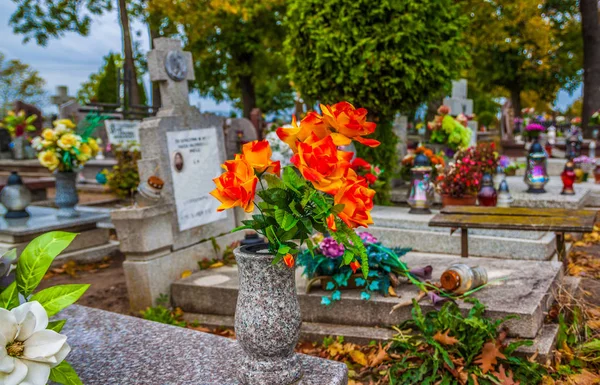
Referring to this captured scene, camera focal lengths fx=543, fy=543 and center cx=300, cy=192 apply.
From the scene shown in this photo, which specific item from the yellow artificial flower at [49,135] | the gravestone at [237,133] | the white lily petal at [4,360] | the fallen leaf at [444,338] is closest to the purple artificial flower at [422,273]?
the fallen leaf at [444,338]

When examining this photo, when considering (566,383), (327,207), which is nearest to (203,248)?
(566,383)

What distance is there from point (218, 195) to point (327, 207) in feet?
1.19

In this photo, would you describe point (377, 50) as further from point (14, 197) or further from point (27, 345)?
point (27, 345)

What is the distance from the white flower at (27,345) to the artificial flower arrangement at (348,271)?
2460mm

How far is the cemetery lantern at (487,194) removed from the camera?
19.6ft

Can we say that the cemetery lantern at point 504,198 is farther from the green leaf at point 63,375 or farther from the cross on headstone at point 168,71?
the green leaf at point 63,375

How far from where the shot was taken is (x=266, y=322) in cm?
184

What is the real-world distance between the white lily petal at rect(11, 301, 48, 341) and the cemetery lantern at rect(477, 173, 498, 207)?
211 inches

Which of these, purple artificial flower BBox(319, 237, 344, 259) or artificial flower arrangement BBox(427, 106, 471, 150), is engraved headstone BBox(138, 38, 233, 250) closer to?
purple artificial flower BBox(319, 237, 344, 259)

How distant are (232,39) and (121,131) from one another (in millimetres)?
9867

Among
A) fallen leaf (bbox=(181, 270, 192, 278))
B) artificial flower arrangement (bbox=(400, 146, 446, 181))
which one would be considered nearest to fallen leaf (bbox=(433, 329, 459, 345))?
fallen leaf (bbox=(181, 270, 192, 278))

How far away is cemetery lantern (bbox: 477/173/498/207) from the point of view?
598 cm

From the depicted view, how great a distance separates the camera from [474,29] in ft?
49.3

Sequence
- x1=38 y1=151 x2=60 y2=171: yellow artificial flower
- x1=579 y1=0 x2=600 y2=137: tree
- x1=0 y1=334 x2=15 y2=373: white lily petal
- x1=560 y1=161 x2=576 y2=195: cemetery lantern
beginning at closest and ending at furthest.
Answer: x1=0 y1=334 x2=15 y2=373: white lily petal
x1=38 y1=151 x2=60 y2=171: yellow artificial flower
x1=560 y1=161 x2=576 y2=195: cemetery lantern
x1=579 y1=0 x2=600 y2=137: tree
